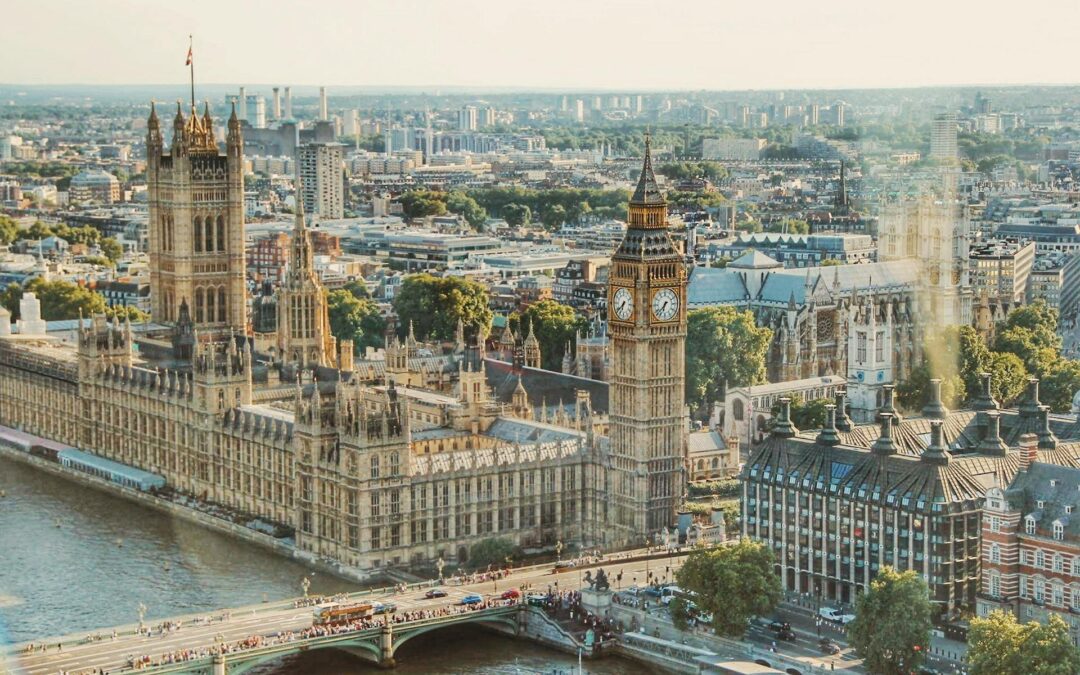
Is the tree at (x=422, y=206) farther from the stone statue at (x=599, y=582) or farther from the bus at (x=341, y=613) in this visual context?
the bus at (x=341, y=613)

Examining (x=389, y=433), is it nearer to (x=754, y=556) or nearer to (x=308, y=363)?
(x=754, y=556)

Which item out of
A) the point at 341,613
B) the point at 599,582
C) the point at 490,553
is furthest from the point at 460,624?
the point at 490,553

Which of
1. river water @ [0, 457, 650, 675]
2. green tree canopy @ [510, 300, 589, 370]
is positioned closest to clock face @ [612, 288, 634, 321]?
river water @ [0, 457, 650, 675]

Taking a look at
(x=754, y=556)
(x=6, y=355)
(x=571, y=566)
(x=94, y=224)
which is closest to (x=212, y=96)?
(x=6, y=355)

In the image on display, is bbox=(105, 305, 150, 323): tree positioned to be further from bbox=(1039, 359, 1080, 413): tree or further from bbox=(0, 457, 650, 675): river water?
bbox=(1039, 359, 1080, 413): tree

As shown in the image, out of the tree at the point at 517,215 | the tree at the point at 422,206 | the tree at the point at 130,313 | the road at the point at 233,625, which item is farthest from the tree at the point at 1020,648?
the tree at the point at 517,215

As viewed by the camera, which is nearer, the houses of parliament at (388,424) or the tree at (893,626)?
the tree at (893,626)
